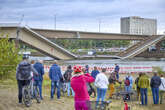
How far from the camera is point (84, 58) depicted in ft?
221

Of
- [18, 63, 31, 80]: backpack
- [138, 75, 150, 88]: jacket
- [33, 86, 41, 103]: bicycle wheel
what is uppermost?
[18, 63, 31, 80]: backpack

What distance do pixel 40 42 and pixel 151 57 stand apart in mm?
38216

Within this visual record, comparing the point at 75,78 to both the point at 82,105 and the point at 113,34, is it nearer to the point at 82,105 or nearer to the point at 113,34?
the point at 82,105

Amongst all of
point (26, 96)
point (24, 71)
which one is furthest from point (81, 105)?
point (26, 96)

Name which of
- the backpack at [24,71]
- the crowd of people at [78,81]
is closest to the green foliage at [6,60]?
the crowd of people at [78,81]

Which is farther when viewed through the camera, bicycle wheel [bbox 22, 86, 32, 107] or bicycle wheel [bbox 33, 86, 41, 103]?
bicycle wheel [bbox 33, 86, 41, 103]

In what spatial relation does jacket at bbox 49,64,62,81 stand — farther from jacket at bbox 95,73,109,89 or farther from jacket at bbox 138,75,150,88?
jacket at bbox 138,75,150,88

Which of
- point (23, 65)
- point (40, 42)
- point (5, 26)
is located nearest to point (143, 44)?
point (40, 42)

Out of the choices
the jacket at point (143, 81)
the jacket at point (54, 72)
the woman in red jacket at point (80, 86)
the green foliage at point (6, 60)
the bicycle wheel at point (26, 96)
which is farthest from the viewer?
the green foliage at point (6, 60)

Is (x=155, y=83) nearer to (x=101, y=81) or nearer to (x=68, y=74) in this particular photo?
(x=101, y=81)

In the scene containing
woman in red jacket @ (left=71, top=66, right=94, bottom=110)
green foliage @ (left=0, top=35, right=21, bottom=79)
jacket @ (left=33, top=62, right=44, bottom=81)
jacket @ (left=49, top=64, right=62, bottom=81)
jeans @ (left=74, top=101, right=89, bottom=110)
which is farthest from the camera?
green foliage @ (left=0, top=35, right=21, bottom=79)

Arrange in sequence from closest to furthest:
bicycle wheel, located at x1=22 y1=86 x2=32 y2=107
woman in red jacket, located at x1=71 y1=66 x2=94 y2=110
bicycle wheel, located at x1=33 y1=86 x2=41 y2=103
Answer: woman in red jacket, located at x1=71 y1=66 x2=94 y2=110, bicycle wheel, located at x1=22 y1=86 x2=32 y2=107, bicycle wheel, located at x1=33 y1=86 x2=41 y2=103

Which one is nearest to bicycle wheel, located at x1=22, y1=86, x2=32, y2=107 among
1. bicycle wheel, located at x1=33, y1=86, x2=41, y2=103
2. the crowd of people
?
the crowd of people

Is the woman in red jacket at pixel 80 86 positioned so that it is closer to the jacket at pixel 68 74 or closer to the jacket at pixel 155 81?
the jacket at pixel 68 74
